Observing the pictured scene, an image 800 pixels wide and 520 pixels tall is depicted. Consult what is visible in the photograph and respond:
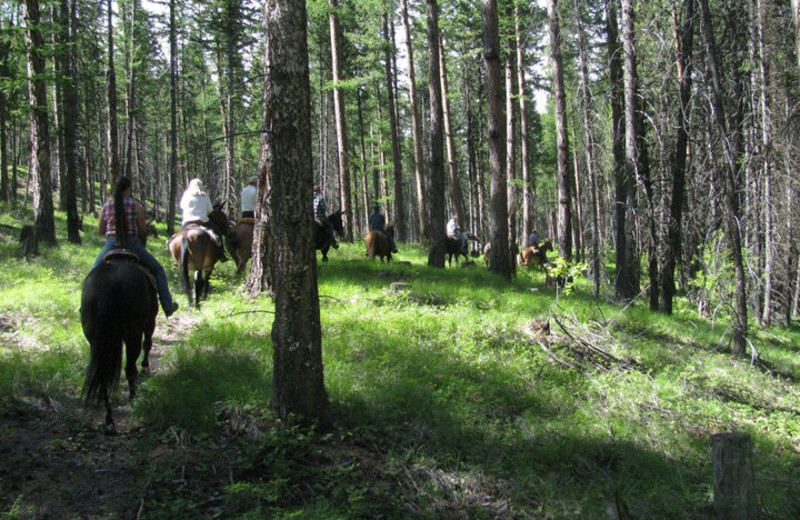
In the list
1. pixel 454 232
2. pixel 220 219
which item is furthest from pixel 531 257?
pixel 220 219

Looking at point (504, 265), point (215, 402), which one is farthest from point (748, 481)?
point (504, 265)

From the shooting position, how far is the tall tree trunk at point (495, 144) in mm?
12188

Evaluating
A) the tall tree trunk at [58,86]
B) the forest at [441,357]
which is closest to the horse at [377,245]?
the forest at [441,357]

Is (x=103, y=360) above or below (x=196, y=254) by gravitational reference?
below

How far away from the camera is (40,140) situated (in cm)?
1331

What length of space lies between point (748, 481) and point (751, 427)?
386 centimetres

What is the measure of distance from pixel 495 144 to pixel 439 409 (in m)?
8.51

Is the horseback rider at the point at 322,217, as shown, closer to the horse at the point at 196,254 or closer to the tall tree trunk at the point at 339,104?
the horse at the point at 196,254

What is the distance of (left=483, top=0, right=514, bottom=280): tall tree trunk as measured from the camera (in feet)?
40.0

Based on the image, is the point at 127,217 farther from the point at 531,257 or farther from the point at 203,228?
the point at 531,257

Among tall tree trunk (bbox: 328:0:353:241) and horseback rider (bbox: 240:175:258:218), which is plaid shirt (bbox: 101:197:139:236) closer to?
horseback rider (bbox: 240:175:258:218)

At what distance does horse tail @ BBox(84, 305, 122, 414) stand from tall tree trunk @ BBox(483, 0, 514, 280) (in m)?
9.77

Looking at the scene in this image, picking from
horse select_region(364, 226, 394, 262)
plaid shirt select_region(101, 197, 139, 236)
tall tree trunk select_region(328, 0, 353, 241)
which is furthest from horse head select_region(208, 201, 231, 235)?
tall tree trunk select_region(328, 0, 353, 241)

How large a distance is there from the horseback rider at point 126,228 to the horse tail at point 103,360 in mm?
942
